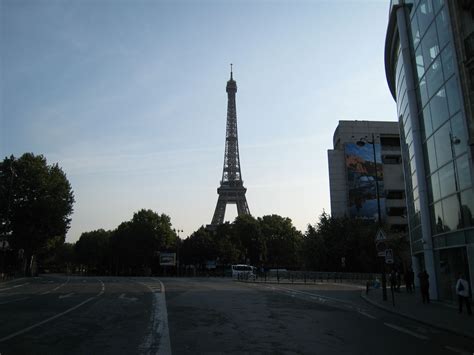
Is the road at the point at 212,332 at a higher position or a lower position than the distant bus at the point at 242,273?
lower

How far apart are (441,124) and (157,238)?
77.2m

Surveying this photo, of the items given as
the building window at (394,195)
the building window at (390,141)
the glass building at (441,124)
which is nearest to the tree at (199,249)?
the building window at (394,195)

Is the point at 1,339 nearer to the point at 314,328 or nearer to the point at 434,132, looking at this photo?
the point at 314,328

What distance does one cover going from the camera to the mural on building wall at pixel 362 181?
8912 cm

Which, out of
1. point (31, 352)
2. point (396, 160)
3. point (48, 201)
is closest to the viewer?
point (31, 352)

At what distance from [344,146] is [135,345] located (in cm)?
8964

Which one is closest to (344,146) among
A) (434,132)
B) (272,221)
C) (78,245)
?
(272,221)

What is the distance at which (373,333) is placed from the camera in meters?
12.0

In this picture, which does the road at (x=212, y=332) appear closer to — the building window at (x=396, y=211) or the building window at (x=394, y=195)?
the building window at (x=396, y=211)

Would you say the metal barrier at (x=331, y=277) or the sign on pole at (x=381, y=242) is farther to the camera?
the metal barrier at (x=331, y=277)

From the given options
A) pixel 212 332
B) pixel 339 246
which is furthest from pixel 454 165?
pixel 339 246

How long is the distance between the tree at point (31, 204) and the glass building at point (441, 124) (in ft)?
158

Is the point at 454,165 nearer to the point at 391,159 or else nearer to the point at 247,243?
the point at 247,243

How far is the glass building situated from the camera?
59.5 ft
